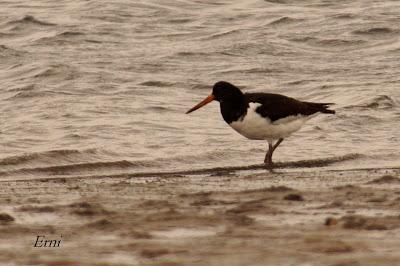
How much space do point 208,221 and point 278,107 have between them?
4853 mm

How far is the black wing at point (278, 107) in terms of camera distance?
1245 cm

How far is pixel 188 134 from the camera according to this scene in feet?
48.7

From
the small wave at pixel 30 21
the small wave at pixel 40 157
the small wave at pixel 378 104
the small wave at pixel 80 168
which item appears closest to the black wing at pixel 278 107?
the small wave at pixel 80 168

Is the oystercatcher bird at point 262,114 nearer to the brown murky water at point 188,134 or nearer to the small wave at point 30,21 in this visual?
the brown murky water at point 188,134

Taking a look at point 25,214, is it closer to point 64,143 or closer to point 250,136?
point 250,136

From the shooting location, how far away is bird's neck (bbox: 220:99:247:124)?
1242cm

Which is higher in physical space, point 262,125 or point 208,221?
point 208,221

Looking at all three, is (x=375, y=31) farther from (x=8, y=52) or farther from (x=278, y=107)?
(x=278, y=107)

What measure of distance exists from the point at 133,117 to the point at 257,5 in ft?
37.0

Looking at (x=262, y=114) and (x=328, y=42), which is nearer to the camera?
(x=262, y=114)

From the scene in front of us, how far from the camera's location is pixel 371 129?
49.0 feet

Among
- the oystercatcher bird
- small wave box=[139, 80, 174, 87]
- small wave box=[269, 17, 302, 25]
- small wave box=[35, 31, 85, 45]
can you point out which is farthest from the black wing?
small wave box=[269, 17, 302, 25]

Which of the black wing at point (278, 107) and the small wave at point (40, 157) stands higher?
the black wing at point (278, 107)

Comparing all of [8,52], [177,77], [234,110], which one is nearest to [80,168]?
[234,110]
